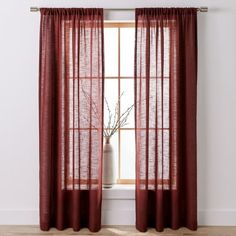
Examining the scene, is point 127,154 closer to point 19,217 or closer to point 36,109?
point 36,109

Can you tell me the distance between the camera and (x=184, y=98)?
12.2ft

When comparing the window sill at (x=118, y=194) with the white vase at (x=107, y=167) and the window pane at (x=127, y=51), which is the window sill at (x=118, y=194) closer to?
the white vase at (x=107, y=167)

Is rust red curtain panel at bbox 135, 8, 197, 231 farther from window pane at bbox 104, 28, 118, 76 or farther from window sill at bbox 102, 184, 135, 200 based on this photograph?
window pane at bbox 104, 28, 118, 76

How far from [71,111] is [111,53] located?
0.78m

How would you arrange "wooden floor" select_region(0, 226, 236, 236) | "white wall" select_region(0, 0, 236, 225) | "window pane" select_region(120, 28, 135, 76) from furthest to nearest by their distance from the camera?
"window pane" select_region(120, 28, 135, 76), "white wall" select_region(0, 0, 236, 225), "wooden floor" select_region(0, 226, 236, 236)

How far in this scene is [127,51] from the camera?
13.5 ft

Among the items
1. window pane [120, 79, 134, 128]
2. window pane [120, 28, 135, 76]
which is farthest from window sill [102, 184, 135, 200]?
window pane [120, 28, 135, 76]

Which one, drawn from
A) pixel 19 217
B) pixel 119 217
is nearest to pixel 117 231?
pixel 119 217

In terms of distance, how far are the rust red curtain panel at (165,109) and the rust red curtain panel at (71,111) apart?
37 centimetres

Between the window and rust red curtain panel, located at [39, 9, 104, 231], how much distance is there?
39 cm

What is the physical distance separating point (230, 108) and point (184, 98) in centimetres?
46

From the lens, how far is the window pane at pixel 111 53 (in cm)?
410

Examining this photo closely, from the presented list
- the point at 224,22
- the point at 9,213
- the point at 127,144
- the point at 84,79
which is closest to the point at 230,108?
the point at 224,22

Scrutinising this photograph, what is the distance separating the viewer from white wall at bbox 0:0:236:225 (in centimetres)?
381
